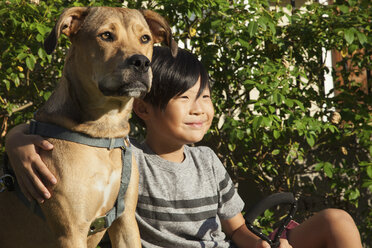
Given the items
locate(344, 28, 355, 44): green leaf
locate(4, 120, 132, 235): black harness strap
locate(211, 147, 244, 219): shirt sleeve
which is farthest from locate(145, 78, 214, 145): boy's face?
locate(344, 28, 355, 44): green leaf

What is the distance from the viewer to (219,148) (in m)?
4.73

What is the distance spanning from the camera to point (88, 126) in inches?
101

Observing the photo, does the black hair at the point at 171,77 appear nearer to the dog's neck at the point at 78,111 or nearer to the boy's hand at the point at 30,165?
the dog's neck at the point at 78,111

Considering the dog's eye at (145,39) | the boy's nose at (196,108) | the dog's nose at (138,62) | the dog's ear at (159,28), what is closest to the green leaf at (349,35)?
the boy's nose at (196,108)

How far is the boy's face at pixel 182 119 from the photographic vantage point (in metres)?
3.15

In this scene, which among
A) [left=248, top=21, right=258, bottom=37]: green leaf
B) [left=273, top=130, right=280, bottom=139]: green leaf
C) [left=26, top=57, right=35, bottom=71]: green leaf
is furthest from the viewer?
[left=273, top=130, right=280, bottom=139]: green leaf

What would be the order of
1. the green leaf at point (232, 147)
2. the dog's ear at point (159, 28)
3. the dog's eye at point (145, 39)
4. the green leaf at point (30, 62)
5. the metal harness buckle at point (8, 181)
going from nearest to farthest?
the metal harness buckle at point (8, 181) → the dog's eye at point (145, 39) → the dog's ear at point (159, 28) → the green leaf at point (30, 62) → the green leaf at point (232, 147)

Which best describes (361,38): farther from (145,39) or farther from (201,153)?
(145,39)

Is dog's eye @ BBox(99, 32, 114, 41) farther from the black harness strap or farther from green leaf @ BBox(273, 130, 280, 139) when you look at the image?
green leaf @ BBox(273, 130, 280, 139)

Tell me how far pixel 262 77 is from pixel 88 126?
1.72 m

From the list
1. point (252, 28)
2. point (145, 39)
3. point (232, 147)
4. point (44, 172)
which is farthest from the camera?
point (232, 147)

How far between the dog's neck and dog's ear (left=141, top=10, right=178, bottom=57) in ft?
1.55

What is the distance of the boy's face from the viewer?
315 cm

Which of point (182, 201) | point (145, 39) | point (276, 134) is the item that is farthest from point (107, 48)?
point (276, 134)
